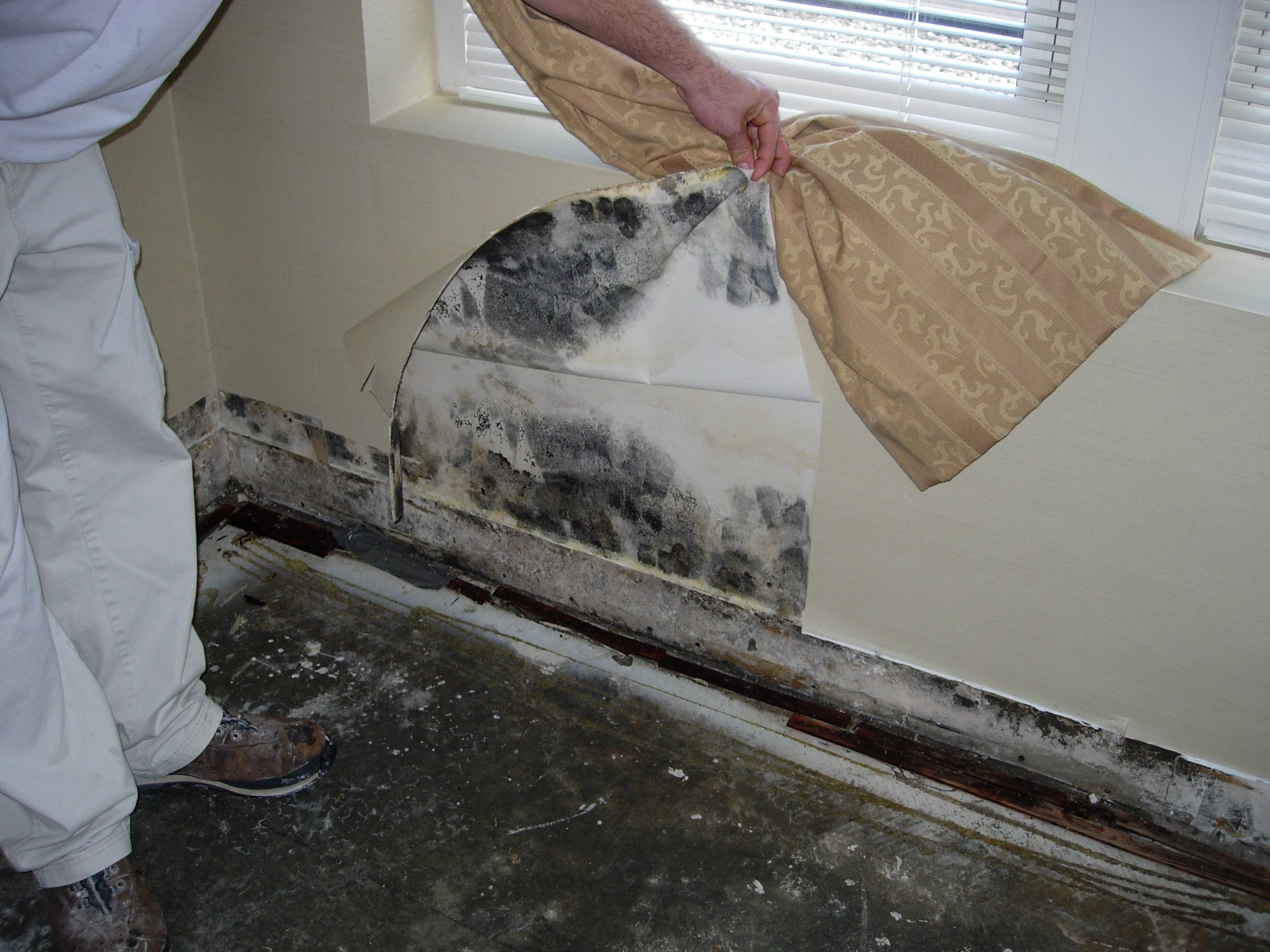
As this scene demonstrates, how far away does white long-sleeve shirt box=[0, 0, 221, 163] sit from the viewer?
134cm

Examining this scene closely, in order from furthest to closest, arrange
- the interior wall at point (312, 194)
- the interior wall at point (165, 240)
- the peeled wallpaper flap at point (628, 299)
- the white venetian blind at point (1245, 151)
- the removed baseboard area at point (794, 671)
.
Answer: the interior wall at point (165, 240) < the interior wall at point (312, 194) < the removed baseboard area at point (794, 671) < the peeled wallpaper flap at point (628, 299) < the white venetian blind at point (1245, 151)

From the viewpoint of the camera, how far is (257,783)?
74.1 inches

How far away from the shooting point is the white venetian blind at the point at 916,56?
1.60 metres

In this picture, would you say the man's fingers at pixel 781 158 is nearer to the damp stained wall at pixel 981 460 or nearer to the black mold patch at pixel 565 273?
the black mold patch at pixel 565 273

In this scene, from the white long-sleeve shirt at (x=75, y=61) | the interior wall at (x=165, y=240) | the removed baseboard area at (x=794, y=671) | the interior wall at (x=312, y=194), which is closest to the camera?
the white long-sleeve shirt at (x=75, y=61)

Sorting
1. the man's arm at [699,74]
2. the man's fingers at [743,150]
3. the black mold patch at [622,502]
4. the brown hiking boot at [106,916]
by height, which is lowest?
the brown hiking boot at [106,916]

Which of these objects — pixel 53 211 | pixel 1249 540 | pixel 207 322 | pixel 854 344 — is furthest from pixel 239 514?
pixel 1249 540

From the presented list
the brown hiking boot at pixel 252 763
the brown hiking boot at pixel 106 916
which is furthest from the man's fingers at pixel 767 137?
the brown hiking boot at pixel 106 916

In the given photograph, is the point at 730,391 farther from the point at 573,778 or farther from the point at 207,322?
the point at 207,322

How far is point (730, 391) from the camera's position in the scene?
1.84m

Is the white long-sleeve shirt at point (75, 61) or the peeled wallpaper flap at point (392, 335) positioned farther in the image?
the peeled wallpaper flap at point (392, 335)

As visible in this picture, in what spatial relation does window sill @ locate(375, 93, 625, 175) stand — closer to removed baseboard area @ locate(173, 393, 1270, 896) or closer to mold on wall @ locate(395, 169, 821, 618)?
mold on wall @ locate(395, 169, 821, 618)

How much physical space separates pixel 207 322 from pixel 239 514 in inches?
18.0

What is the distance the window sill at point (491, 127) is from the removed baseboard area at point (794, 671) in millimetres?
754
